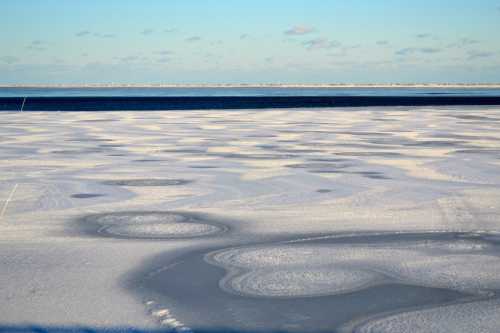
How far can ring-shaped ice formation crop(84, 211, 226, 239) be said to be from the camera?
738cm

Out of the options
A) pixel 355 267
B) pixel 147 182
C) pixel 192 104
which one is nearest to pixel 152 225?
pixel 355 267

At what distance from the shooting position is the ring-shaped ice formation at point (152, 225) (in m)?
7.38

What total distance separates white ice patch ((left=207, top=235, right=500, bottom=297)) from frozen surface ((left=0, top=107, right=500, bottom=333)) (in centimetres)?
2

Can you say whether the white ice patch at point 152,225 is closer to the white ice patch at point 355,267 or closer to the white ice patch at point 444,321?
the white ice patch at point 355,267

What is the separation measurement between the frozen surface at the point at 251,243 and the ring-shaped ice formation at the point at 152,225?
0.02 meters

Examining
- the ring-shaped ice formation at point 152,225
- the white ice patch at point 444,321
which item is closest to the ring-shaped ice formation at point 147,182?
the ring-shaped ice formation at point 152,225

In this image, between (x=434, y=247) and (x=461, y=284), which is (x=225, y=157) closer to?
(x=434, y=247)

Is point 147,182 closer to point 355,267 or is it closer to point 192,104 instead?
point 355,267

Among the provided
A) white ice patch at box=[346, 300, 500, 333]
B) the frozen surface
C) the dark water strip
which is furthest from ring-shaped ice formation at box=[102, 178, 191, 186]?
the dark water strip

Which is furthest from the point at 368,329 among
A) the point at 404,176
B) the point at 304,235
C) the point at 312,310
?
the point at 404,176

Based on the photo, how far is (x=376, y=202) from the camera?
367 inches

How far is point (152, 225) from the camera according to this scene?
25.8 ft

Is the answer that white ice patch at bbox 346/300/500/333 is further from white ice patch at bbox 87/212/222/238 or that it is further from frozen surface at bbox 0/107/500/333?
white ice patch at bbox 87/212/222/238

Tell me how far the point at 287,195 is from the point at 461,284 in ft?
14.5
